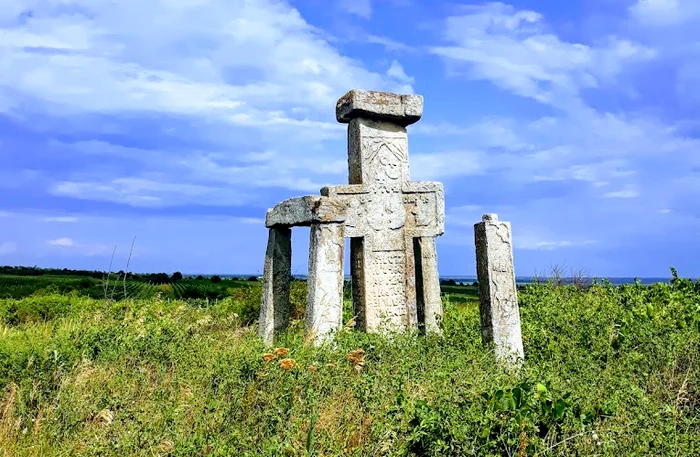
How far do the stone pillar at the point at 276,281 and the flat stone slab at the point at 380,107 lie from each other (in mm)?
2116

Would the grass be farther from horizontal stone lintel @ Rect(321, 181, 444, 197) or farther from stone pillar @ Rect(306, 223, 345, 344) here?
horizontal stone lintel @ Rect(321, 181, 444, 197)

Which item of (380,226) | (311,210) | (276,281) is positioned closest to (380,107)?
(380,226)

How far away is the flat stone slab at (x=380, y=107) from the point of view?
970 centimetres

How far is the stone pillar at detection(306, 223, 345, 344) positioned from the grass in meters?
0.55

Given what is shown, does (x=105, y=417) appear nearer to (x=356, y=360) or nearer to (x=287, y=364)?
(x=287, y=364)

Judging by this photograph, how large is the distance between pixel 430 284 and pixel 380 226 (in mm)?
1193

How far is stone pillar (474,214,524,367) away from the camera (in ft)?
25.8

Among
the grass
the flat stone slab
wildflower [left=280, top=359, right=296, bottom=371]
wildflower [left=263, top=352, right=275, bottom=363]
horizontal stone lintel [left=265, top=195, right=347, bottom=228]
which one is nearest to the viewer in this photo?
the grass

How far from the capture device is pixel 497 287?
7.91 metres

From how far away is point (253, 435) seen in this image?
5043 mm

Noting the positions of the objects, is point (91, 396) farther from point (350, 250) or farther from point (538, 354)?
point (538, 354)

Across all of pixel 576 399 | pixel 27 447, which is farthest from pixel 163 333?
pixel 576 399

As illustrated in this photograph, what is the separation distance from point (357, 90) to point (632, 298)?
21.1ft

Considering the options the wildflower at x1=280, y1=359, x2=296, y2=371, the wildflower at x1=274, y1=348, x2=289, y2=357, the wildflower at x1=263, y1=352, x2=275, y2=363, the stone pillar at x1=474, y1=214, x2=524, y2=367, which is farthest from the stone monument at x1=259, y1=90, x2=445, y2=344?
the wildflower at x1=280, y1=359, x2=296, y2=371
